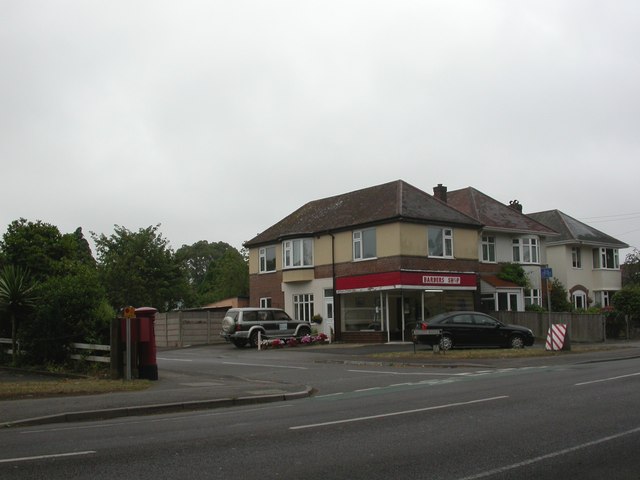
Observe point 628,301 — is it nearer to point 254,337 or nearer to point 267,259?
Answer: point 254,337

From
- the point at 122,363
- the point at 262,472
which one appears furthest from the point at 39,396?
the point at 262,472

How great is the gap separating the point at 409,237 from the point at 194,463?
90.9ft

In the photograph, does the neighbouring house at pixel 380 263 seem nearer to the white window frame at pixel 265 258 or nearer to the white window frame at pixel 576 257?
the white window frame at pixel 265 258

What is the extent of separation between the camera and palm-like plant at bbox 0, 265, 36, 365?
797 inches

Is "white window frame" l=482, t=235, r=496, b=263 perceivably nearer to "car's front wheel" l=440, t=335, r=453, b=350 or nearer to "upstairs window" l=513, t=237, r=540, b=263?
"upstairs window" l=513, t=237, r=540, b=263

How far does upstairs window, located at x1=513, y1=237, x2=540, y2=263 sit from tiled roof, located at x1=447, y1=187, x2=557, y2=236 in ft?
2.29

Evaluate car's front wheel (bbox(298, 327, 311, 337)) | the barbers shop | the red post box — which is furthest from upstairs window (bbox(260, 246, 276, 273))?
the red post box

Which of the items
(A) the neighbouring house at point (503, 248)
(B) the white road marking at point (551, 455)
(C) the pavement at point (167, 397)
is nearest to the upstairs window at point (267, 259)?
(A) the neighbouring house at point (503, 248)

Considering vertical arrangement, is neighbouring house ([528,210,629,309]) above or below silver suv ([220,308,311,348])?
above

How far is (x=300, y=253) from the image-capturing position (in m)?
39.0

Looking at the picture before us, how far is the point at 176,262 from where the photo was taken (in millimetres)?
54531

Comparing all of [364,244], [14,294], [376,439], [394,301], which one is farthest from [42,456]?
[394,301]

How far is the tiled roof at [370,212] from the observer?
1391 inches

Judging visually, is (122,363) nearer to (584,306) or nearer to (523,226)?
(523,226)
